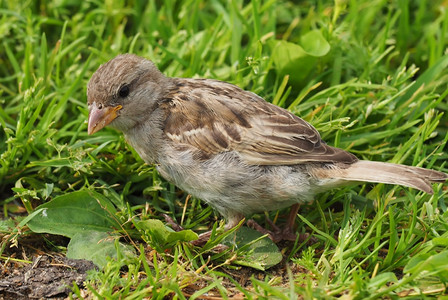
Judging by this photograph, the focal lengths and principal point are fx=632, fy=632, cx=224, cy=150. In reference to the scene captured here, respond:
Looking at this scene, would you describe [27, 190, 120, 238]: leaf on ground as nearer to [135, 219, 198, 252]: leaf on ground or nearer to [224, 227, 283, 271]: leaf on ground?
[135, 219, 198, 252]: leaf on ground

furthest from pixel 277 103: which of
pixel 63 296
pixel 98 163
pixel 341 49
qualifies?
pixel 63 296

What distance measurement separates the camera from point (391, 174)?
3793 millimetres

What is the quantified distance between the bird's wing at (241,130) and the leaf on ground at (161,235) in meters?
0.54

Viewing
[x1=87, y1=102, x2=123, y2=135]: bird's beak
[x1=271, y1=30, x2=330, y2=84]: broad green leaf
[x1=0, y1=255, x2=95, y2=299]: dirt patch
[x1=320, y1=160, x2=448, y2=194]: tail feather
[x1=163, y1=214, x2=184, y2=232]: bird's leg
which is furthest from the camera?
[x1=271, y1=30, x2=330, y2=84]: broad green leaf

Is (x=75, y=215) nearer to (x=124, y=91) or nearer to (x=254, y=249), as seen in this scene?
(x=124, y=91)

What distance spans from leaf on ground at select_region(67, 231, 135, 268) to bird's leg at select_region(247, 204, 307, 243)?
2.94 ft

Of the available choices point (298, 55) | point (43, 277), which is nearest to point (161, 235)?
point (43, 277)

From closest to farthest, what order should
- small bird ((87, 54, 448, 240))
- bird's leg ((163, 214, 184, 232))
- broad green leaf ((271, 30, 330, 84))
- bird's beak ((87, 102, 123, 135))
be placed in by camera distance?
1. small bird ((87, 54, 448, 240))
2. bird's beak ((87, 102, 123, 135))
3. bird's leg ((163, 214, 184, 232))
4. broad green leaf ((271, 30, 330, 84))

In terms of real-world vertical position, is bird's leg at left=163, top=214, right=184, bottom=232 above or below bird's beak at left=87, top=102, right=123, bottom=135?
below

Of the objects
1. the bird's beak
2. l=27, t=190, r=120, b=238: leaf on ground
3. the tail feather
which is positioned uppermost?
the bird's beak

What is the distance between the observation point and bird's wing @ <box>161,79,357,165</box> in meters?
4.01

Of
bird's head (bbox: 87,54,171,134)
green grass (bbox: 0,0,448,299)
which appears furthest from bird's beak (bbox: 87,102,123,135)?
green grass (bbox: 0,0,448,299)

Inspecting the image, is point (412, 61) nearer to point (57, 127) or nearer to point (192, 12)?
point (192, 12)

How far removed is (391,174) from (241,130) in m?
0.98
